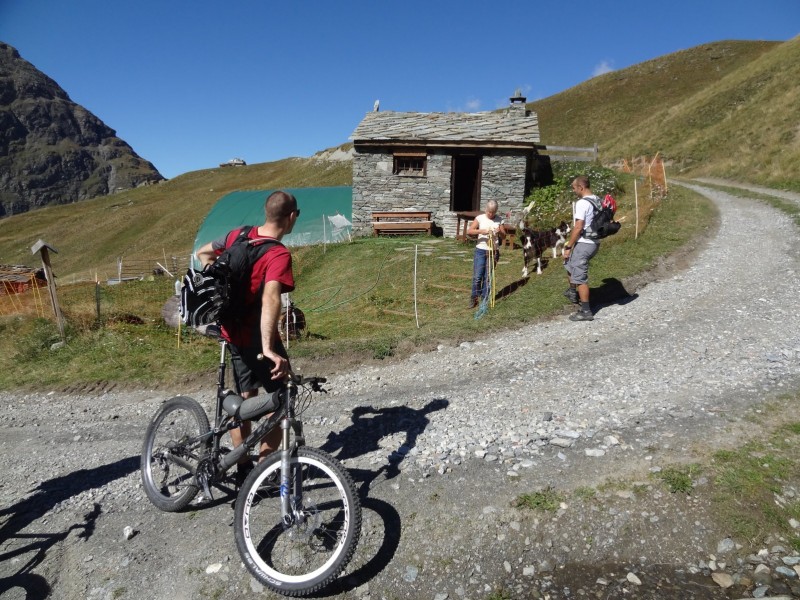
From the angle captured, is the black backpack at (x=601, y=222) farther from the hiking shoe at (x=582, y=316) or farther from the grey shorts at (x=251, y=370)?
the grey shorts at (x=251, y=370)

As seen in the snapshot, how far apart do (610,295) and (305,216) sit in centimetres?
1846

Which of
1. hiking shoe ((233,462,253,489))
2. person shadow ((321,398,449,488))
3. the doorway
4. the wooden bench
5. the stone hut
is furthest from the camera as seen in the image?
the doorway

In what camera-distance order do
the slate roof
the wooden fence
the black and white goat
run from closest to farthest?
1. the black and white goat
2. the slate roof
3. the wooden fence

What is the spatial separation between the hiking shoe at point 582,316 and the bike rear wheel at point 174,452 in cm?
679

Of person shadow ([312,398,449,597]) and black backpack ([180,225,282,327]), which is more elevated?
black backpack ([180,225,282,327])

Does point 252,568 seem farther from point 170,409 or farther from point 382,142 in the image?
point 382,142

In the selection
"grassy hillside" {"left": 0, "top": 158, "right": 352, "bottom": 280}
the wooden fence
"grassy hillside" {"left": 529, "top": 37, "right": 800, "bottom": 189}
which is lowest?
"grassy hillside" {"left": 0, "top": 158, "right": 352, "bottom": 280}

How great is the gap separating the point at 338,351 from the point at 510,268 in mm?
7566

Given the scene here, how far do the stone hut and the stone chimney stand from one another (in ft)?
0.59

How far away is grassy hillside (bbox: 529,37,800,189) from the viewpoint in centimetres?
2615

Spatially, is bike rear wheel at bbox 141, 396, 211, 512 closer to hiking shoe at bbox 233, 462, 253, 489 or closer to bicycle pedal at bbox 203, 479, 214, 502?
bicycle pedal at bbox 203, 479, 214, 502

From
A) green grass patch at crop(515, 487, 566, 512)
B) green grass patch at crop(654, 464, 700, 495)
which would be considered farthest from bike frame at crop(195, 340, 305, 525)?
green grass patch at crop(654, 464, 700, 495)

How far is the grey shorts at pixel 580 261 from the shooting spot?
826cm

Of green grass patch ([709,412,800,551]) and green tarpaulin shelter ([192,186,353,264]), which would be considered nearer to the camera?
green grass patch ([709,412,800,551])
